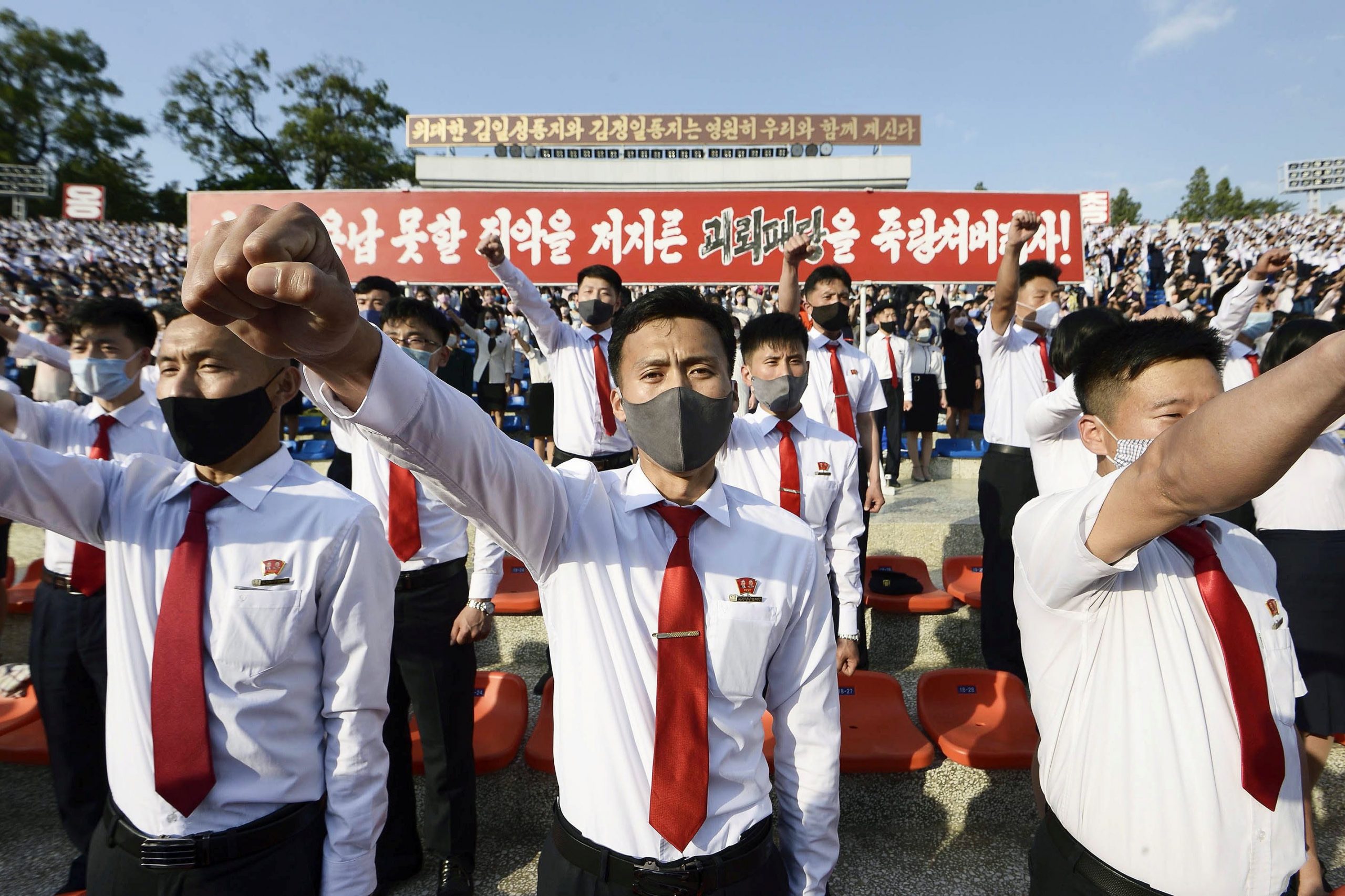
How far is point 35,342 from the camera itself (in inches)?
184

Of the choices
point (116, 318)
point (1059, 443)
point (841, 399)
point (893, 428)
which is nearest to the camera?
point (116, 318)

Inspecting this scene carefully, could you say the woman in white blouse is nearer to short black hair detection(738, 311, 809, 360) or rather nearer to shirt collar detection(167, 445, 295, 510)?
short black hair detection(738, 311, 809, 360)

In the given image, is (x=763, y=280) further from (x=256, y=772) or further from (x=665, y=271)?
(x=256, y=772)

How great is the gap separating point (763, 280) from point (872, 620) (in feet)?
13.3

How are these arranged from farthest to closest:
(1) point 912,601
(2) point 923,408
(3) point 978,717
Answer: (2) point 923,408
(1) point 912,601
(3) point 978,717

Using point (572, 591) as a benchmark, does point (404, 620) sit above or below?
below

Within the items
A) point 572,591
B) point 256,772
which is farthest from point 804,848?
point 256,772

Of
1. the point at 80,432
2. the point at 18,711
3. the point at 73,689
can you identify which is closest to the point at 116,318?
the point at 80,432

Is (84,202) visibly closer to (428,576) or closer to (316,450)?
(316,450)

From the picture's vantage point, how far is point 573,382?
4.98m

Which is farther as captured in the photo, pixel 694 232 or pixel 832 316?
pixel 694 232

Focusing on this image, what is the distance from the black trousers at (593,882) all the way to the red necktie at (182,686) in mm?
765

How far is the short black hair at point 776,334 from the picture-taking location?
134 inches

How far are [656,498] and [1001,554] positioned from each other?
3239mm
